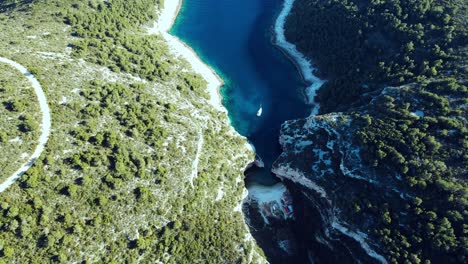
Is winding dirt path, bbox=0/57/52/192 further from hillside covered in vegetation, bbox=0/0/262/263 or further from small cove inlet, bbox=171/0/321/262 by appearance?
small cove inlet, bbox=171/0/321/262

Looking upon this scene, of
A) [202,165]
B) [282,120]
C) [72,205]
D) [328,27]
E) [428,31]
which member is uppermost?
[428,31]

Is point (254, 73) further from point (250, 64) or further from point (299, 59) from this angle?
point (299, 59)

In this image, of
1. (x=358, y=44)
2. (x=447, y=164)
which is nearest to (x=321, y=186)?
(x=447, y=164)

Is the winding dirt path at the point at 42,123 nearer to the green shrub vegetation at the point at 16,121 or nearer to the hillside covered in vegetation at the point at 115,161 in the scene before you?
the green shrub vegetation at the point at 16,121

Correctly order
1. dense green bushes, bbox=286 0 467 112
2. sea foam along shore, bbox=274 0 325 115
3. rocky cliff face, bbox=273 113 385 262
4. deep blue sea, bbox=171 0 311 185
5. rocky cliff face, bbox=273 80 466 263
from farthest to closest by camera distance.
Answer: sea foam along shore, bbox=274 0 325 115 < deep blue sea, bbox=171 0 311 185 < dense green bushes, bbox=286 0 467 112 < rocky cliff face, bbox=273 113 385 262 < rocky cliff face, bbox=273 80 466 263

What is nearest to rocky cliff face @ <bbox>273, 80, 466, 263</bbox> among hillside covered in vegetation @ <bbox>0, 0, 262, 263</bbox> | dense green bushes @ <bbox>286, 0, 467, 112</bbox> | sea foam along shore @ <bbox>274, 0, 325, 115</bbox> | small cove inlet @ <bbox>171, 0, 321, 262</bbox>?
small cove inlet @ <bbox>171, 0, 321, 262</bbox>

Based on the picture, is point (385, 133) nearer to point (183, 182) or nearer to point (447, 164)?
point (447, 164)
